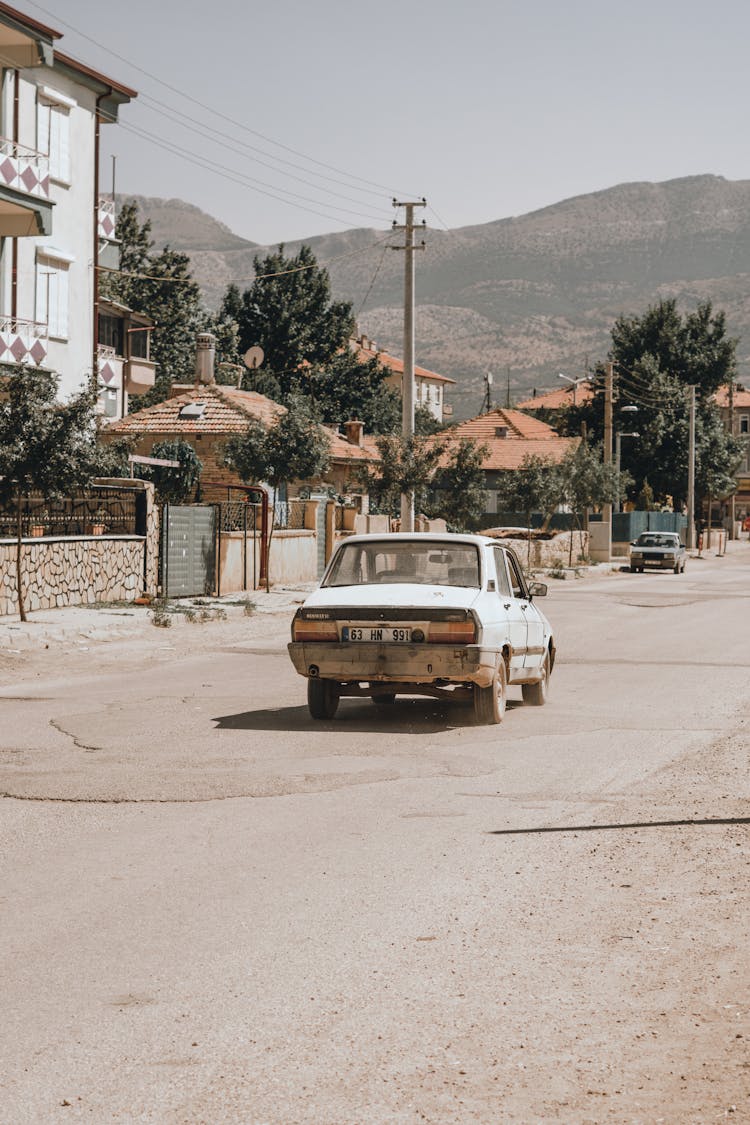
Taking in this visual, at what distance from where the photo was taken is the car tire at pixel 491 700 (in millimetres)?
12570

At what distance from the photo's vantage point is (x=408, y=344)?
121 feet

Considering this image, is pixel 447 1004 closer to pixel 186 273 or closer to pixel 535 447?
pixel 186 273

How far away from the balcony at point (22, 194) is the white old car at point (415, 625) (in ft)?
70.4

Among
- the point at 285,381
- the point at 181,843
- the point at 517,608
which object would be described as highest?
the point at 285,381

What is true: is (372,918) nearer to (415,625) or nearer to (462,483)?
(415,625)

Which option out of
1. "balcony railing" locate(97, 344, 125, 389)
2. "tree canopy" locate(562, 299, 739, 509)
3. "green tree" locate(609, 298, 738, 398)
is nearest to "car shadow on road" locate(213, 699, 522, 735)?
"balcony railing" locate(97, 344, 125, 389)

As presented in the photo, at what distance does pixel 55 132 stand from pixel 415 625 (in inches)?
1115

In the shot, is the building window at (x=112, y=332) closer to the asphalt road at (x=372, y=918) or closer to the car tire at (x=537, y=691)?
the car tire at (x=537, y=691)

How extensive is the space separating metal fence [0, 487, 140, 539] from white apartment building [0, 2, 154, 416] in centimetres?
608

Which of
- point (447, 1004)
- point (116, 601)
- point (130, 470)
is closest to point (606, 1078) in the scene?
point (447, 1004)

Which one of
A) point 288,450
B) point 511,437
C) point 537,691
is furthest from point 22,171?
point 511,437

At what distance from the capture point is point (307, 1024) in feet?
16.0

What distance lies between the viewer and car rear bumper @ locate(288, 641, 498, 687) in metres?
12.1

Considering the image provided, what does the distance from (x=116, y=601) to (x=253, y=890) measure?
2002 centimetres
